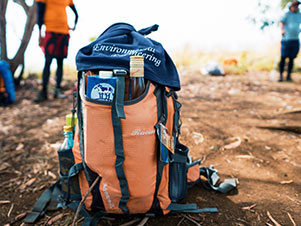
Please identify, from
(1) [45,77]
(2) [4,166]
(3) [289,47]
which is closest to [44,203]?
(2) [4,166]

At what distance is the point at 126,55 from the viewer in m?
1.59

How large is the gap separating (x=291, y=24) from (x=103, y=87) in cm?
638

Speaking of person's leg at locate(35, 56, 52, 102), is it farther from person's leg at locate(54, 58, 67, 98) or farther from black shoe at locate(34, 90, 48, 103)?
person's leg at locate(54, 58, 67, 98)

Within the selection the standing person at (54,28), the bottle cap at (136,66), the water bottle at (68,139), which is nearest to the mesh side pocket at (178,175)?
the bottle cap at (136,66)

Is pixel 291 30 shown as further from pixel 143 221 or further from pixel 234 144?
pixel 143 221

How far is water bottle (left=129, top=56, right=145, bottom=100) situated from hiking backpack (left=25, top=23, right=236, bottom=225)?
0.14 ft

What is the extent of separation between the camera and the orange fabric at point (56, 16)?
4.42 m

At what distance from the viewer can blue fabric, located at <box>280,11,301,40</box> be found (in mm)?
6055

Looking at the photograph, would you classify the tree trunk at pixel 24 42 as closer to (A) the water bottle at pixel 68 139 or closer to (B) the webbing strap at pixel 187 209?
(A) the water bottle at pixel 68 139

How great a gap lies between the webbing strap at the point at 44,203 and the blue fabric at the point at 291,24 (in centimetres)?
655

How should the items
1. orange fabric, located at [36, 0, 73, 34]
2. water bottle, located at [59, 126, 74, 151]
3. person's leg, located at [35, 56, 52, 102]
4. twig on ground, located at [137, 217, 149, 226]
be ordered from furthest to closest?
person's leg, located at [35, 56, 52, 102] < orange fabric, located at [36, 0, 73, 34] < water bottle, located at [59, 126, 74, 151] < twig on ground, located at [137, 217, 149, 226]

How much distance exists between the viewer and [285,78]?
676cm

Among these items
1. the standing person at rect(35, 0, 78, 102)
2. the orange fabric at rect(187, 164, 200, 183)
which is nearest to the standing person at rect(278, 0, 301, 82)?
the standing person at rect(35, 0, 78, 102)

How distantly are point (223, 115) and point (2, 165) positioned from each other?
3168mm
